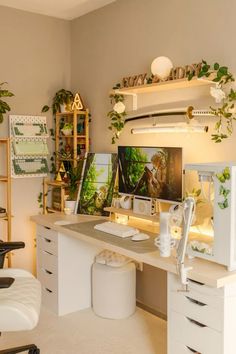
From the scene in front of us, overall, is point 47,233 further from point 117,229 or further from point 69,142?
point 69,142

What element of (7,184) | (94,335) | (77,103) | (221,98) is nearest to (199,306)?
(94,335)

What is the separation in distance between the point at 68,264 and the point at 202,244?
138 centimetres

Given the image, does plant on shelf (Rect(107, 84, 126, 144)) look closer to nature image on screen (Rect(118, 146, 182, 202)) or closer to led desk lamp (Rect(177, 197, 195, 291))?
nature image on screen (Rect(118, 146, 182, 202))

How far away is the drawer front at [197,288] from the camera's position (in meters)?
2.04

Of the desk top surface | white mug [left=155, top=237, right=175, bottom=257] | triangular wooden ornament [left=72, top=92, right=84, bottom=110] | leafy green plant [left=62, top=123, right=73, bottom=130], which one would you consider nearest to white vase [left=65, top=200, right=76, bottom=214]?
the desk top surface

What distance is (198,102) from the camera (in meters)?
2.80

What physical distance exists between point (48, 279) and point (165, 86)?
5.76ft

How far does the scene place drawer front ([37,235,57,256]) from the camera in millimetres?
3262

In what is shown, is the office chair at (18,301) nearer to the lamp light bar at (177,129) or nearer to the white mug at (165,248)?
the white mug at (165,248)

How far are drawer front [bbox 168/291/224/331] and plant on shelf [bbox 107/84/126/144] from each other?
1.56 metres

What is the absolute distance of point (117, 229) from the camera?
2.87 metres

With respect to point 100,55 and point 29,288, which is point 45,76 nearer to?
point 100,55

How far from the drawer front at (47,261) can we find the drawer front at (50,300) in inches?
6.8

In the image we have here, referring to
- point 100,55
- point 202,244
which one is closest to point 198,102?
point 202,244
